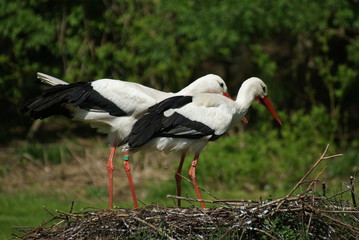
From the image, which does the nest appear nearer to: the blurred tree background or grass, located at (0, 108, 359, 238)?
grass, located at (0, 108, 359, 238)

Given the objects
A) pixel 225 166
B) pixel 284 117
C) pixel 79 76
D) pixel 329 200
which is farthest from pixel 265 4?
pixel 329 200

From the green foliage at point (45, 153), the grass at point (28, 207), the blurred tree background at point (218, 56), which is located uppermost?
the blurred tree background at point (218, 56)

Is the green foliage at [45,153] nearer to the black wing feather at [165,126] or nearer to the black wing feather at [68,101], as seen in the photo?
the black wing feather at [68,101]

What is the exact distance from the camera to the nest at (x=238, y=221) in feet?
17.5

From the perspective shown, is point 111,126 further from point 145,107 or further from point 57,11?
point 57,11

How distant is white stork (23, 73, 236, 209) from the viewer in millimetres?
7445

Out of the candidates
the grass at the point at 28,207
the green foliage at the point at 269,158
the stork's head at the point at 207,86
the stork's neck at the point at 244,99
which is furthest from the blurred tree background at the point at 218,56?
the stork's neck at the point at 244,99

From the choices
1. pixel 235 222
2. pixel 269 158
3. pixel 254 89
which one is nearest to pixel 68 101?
pixel 254 89

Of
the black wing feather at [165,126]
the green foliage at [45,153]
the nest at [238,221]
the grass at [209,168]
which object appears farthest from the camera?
the green foliage at [45,153]

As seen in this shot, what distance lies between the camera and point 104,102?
24.8 ft

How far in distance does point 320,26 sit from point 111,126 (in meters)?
4.93

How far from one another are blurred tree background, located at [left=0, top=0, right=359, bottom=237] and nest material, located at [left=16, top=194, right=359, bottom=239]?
15.1 feet

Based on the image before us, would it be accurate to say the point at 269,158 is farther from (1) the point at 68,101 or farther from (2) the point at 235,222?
(2) the point at 235,222

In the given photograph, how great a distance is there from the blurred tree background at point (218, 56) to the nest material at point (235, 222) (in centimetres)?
462
